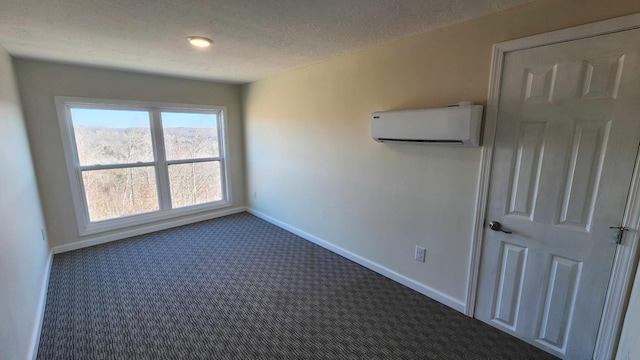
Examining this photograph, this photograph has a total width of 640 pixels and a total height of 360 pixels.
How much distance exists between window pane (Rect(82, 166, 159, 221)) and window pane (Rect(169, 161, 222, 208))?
0.28m

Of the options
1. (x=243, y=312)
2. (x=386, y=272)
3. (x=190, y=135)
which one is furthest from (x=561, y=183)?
(x=190, y=135)

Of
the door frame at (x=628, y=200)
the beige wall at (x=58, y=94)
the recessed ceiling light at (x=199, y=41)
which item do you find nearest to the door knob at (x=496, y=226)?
the door frame at (x=628, y=200)

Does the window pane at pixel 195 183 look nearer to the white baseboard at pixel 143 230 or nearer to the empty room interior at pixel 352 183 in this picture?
the white baseboard at pixel 143 230

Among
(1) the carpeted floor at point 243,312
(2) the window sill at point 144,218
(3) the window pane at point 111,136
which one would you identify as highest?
(3) the window pane at point 111,136

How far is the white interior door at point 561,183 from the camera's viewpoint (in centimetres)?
143

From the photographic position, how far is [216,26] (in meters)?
1.91

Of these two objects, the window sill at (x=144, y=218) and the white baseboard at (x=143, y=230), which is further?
the window sill at (x=144, y=218)

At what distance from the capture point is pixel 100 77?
127 inches

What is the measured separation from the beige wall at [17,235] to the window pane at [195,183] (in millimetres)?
1496

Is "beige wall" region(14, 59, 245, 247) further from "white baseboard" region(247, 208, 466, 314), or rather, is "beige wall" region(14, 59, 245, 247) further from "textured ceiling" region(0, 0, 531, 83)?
"white baseboard" region(247, 208, 466, 314)

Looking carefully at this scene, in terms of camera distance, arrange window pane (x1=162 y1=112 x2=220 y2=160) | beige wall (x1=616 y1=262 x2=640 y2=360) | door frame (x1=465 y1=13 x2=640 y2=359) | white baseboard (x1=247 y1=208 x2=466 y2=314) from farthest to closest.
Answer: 1. window pane (x1=162 y1=112 x2=220 y2=160)
2. white baseboard (x1=247 y1=208 x2=466 y2=314)
3. door frame (x1=465 y1=13 x2=640 y2=359)
4. beige wall (x1=616 y1=262 x2=640 y2=360)

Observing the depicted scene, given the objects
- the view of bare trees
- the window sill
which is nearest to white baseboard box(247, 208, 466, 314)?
the window sill

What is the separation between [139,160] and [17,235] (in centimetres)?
200

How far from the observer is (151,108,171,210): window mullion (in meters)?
3.76
